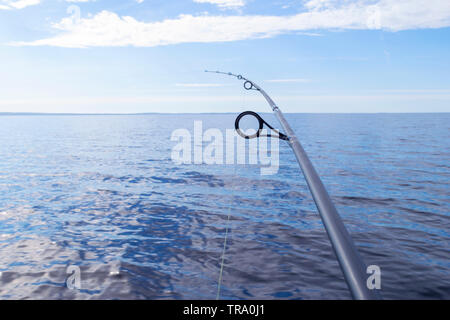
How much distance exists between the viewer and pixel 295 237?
9781mm

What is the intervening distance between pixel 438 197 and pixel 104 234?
14225 mm

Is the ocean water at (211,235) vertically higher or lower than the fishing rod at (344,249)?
lower

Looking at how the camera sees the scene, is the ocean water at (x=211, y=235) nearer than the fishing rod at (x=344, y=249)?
No

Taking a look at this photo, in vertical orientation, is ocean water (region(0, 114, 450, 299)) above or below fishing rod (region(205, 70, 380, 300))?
below

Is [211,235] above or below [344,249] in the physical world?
below

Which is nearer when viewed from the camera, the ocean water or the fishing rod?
the fishing rod

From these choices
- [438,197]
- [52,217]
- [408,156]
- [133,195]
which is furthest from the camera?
[408,156]

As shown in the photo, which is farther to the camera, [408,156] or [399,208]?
[408,156]

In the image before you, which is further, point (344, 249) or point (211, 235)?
point (211, 235)

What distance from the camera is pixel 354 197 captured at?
14.6m
